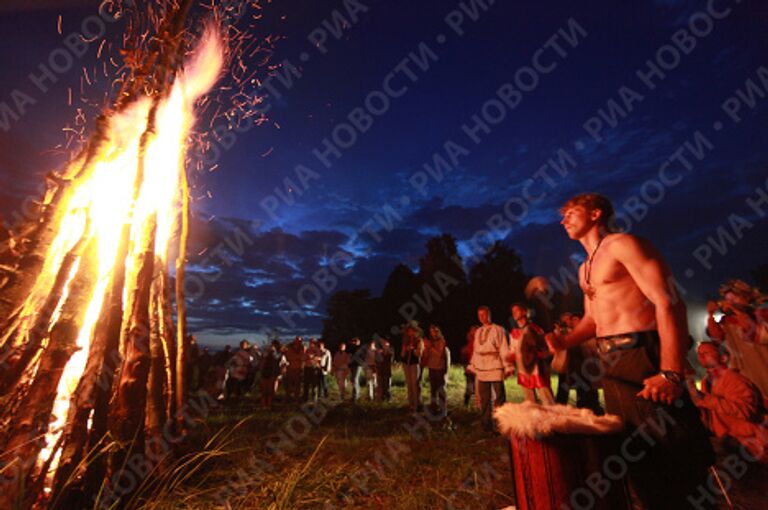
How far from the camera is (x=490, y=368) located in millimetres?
6871

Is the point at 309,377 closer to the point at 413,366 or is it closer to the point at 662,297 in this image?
the point at 413,366

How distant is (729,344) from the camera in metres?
6.59

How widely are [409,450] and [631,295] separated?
169 inches

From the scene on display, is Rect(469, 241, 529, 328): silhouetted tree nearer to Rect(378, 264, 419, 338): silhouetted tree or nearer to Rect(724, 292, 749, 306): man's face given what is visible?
Rect(378, 264, 419, 338): silhouetted tree

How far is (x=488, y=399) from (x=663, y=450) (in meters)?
5.22

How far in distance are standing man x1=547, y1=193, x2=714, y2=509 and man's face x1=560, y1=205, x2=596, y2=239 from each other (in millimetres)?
141

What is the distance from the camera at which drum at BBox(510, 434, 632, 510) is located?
200cm

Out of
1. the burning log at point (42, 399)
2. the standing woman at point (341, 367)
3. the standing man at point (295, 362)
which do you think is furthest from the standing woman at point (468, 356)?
the burning log at point (42, 399)

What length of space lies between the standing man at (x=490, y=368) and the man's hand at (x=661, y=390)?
481 centimetres

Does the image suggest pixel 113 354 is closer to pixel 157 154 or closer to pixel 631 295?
pixel 157 154

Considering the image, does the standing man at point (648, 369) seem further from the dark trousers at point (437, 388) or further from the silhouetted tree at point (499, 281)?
the silhouetted tree at point (499, 281)

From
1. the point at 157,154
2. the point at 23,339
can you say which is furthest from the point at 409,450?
the point at 157,154

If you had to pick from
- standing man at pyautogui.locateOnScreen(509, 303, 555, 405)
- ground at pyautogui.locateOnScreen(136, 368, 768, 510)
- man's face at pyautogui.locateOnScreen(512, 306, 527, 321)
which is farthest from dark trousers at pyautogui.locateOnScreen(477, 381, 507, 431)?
man's face at pyautogui.locateOnScreen(512, 306, 527, 321)

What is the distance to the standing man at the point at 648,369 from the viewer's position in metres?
2.01
